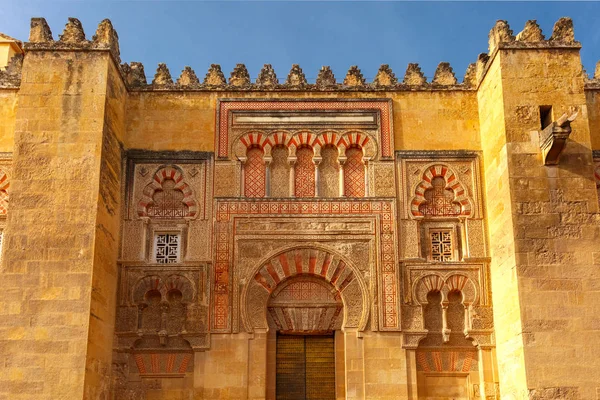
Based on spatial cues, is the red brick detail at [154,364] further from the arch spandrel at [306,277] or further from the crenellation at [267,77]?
the crenellation at [267,77]

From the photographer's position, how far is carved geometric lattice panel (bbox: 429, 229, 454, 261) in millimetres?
9430

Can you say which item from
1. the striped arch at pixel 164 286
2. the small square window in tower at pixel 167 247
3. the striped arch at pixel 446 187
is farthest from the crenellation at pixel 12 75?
the striped arch at pixel 446 187

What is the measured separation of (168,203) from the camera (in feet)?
31.6

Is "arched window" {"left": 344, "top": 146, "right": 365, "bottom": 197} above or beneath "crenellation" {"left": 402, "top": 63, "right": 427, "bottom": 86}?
beneath

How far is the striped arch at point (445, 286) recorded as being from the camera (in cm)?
912

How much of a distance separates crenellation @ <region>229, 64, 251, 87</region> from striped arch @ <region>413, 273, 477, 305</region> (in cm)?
341

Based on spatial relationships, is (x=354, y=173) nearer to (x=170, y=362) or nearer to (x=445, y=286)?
(x=445, y=286)

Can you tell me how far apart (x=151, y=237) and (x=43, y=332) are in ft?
6.28

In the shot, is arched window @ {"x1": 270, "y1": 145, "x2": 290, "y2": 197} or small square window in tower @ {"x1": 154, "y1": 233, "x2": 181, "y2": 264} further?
arched window @ {"x1": 270, "y1": 145, "x2": 290, "y2": 197}

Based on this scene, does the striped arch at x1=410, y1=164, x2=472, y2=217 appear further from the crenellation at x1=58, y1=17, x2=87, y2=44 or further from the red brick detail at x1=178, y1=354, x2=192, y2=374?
the crenellation at x1=58, y1=17, x2=87, y2=44

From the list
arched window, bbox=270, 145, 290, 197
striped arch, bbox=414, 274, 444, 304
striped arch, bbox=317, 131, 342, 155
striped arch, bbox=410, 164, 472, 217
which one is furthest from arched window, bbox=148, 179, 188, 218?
striped arch, bbox=414, 274, 444, 304

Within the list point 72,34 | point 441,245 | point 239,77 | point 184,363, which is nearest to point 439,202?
point 441,245

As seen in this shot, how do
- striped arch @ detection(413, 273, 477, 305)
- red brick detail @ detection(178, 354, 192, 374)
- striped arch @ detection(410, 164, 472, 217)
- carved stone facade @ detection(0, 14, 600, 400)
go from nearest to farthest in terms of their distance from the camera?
carved stone facade @ detection(0, 14, 600, 400) < red brick detail @ detection(178, 354, 192, 374) < striped arch @ detection(413, 273, 477, 305) < striped arch @ detection(410, 164, 472, 217)

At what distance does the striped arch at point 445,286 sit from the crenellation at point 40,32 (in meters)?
5.30
